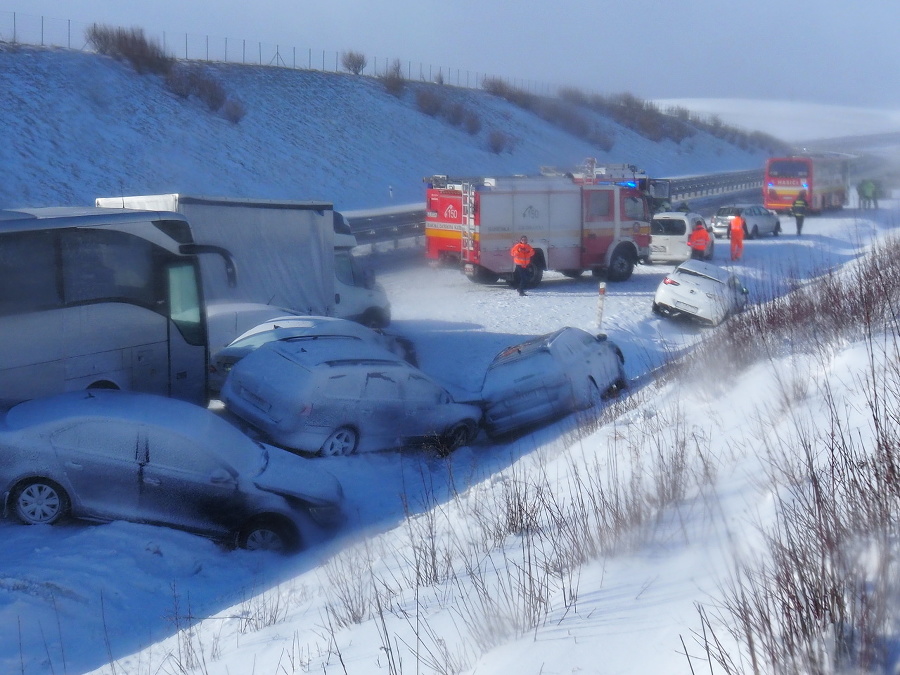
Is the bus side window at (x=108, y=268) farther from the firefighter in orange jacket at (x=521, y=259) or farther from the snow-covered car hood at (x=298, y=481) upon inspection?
the firefighter in orange jacket at (x=521, y=259)

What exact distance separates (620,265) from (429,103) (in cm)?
3710

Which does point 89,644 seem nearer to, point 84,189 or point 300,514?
point 300,514

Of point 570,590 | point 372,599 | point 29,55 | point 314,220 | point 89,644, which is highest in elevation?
point 29,55

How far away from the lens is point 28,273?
31.0 ft

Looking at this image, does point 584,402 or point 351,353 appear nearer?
point 351,353

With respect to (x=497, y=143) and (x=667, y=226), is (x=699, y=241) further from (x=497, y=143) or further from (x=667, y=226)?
(x=497, y=143)

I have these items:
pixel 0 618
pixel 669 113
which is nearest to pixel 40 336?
pixel 0 618

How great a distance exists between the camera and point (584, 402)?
37.9ft

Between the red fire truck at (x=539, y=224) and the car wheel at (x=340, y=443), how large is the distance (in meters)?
11.2

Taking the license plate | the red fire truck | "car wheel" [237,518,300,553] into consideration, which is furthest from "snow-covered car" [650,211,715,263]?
"car wheel" [237,518,300,553]

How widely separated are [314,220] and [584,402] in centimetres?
653

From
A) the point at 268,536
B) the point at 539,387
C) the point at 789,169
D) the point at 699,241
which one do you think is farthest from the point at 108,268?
the point at 789,169

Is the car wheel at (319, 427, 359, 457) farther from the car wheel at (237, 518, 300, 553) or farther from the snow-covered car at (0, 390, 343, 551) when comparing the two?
the car wheel at (237, 518, 300, 553)

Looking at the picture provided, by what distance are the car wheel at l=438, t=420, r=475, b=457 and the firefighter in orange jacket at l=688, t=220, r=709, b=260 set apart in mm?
15587
